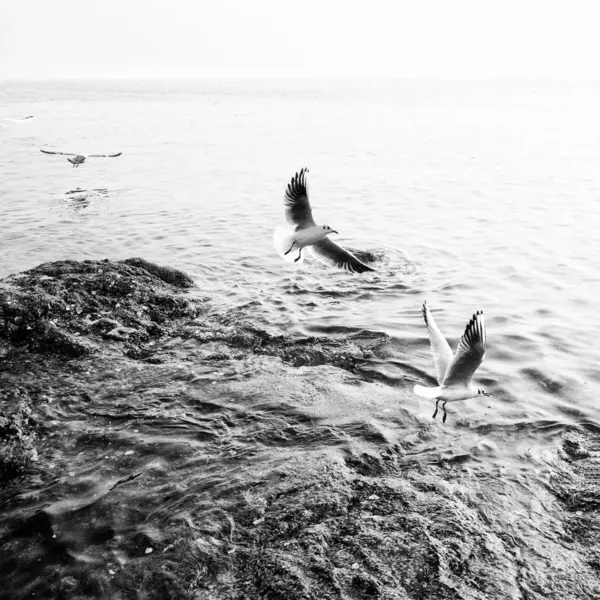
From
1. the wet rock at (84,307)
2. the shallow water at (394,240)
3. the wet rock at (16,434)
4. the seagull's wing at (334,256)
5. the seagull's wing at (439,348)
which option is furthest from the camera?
the seagull's wing at (334,256)

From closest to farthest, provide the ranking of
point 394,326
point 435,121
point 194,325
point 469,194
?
1. point 194,325
2. point 394,326
3. point 469,194
4. point 435,121

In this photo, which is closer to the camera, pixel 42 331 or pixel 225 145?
pixel 42 331

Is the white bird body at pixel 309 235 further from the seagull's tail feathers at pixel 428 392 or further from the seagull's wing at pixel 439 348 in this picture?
the seagull's tail feathers at pixel 428 392

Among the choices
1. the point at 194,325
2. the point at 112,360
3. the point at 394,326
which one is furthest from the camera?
the point at 394,326

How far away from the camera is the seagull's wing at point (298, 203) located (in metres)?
8.62

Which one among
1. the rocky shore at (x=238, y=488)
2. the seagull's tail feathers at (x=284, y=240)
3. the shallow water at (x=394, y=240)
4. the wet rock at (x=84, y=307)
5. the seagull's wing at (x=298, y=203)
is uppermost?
the seagull's wing at (x=298, y=203)

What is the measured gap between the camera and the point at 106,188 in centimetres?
2355

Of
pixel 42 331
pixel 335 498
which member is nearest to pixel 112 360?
pixel 42 331

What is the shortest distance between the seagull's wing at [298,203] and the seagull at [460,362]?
2874 millimetres

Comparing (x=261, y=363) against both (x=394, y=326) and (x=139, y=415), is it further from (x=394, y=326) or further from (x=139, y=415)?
(x=394, y=326)

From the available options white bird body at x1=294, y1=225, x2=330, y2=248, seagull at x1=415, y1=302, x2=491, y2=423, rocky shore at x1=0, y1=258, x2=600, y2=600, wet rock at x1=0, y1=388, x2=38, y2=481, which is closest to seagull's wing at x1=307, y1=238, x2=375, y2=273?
white bird body at x1=294, y1=225, x2=330, y2=248

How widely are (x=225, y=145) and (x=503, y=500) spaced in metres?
34.9

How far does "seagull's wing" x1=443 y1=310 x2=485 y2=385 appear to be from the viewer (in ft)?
20.0

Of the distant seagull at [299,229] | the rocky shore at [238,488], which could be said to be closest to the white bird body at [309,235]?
the distant seagull at [299,229]
